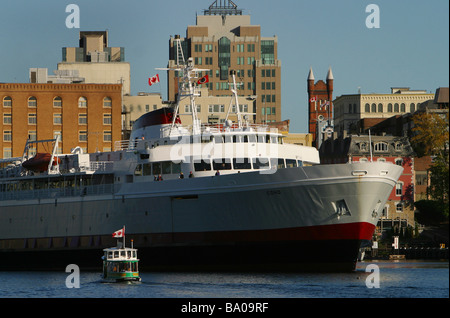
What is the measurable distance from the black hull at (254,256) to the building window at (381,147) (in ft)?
191

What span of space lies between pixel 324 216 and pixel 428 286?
26.6ft

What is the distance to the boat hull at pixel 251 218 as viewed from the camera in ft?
189

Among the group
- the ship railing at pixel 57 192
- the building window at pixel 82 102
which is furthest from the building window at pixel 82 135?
the ship railing at pixel 57 192

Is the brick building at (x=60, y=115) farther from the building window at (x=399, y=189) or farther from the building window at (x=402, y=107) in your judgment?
the building window at (x=402, y=107)

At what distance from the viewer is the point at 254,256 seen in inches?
2360

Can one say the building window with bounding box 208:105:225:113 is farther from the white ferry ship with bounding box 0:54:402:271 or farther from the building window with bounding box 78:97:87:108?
the white ferry ship with bounding box 0:54:402:271

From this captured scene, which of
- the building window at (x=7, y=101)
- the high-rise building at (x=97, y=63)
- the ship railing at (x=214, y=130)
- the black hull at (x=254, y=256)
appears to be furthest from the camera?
the high-rise building at (x=97, y=63)

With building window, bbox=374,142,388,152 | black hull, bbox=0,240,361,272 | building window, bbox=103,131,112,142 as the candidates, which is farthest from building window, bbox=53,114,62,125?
black hull, bbox=0,240,361,272

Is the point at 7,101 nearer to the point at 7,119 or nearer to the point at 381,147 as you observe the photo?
the point at 7,119

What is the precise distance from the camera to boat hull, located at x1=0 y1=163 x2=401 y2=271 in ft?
189
